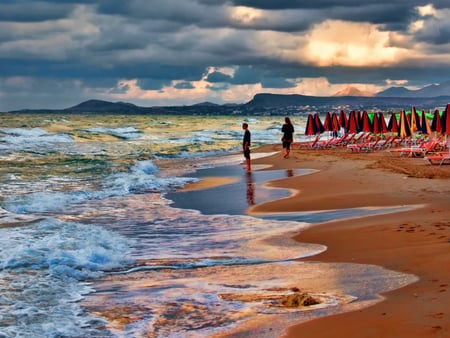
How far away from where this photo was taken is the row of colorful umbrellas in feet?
74.2

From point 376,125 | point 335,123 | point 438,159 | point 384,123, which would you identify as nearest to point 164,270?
point 438,159

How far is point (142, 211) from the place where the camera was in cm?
1388

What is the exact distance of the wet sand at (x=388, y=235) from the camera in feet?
17.0

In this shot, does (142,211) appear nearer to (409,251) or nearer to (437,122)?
(409,251)

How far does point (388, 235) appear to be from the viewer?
9.12m

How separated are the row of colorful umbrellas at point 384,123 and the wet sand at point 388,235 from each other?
2600 millimetres

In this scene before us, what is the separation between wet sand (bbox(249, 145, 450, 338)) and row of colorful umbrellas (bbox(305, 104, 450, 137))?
8.53 ft

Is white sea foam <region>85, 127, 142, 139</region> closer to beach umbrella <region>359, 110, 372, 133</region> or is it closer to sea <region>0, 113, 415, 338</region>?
beach umbrella <region>359, 110, 372, 133</region>

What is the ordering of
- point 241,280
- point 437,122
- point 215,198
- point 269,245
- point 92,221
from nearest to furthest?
point 241,280 < point 269,245 < point 92,221 < point 215,198 < point 437,122

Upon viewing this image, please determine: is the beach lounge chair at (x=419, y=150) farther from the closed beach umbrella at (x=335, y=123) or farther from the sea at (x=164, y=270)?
the sea at (x=164, y=270)

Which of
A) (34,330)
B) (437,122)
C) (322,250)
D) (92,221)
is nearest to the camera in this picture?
(34,330)

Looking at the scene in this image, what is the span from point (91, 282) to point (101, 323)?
1783 millimetres

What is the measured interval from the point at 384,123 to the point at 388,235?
24601 millimetres

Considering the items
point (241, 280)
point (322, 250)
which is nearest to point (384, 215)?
point (322, 250)
